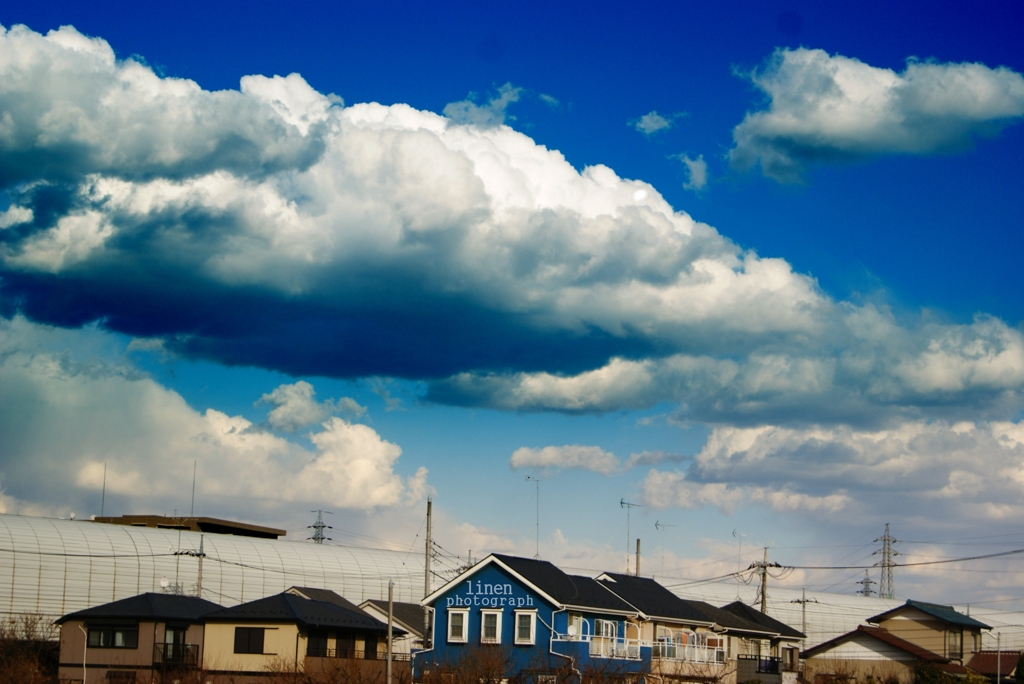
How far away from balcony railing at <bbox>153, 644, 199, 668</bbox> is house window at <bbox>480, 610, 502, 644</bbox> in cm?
1661

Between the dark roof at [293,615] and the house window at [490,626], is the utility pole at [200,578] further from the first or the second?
the house window at [490,626]

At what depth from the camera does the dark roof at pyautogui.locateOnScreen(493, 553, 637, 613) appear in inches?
2273

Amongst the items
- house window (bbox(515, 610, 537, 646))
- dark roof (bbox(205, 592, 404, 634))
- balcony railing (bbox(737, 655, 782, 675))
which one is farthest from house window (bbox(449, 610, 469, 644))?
balcony railing (bbox(737, 655, 782, 675))

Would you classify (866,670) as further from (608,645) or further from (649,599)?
(608,645)

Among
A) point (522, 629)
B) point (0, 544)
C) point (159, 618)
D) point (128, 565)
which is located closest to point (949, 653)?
point (522, 629)

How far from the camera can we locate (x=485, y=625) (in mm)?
58375

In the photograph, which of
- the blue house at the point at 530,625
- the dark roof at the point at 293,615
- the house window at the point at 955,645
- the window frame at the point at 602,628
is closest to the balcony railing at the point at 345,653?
the dark roof at the point at 293,615

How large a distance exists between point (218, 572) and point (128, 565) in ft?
27.5

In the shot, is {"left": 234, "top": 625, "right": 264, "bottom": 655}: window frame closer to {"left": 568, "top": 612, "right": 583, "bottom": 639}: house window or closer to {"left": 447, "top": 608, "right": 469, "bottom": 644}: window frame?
{"left": 447, "top": 608, "right": 469, "bottom": 644}: window frame

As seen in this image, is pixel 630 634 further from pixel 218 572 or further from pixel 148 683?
pixel 218 572

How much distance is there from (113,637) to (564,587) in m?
26.5

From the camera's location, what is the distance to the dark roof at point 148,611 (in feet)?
204

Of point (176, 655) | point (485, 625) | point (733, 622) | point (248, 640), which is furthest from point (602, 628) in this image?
point (176, 655)

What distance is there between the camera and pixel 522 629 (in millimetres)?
57406
